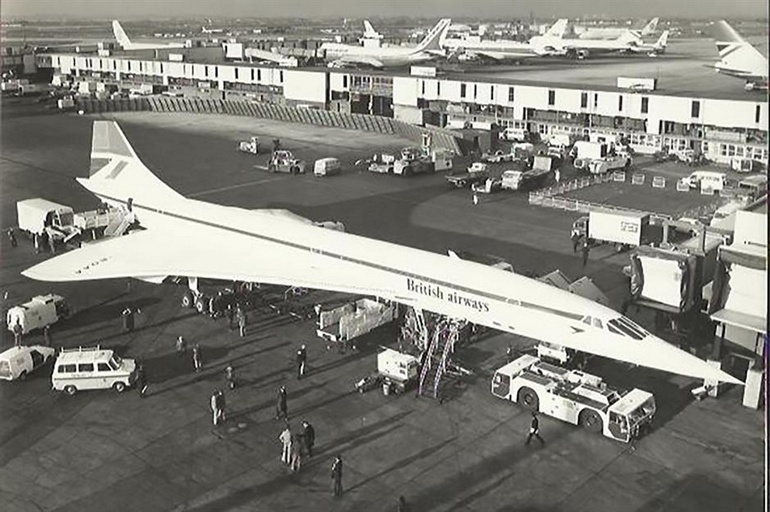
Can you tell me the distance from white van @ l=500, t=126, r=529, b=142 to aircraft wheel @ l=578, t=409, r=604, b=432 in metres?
72.5

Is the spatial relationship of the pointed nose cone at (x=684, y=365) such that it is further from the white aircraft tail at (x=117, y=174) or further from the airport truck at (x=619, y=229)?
the white aircraft tail at (x=117, y=174)

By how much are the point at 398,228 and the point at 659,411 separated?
31.5m

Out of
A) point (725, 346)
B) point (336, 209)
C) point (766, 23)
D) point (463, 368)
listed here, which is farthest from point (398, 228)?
point (766, 23)

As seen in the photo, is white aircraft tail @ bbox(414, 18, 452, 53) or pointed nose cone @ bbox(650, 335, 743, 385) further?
white aircraft tail @ bbox(414, 18, 452, 53)

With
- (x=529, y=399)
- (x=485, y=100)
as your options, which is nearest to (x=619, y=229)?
(x=529, y=399)

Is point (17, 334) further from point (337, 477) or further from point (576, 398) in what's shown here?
point (576, 398)

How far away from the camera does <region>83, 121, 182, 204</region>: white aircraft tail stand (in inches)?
1991

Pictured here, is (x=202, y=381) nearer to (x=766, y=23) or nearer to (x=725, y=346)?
(x=725, y=346)

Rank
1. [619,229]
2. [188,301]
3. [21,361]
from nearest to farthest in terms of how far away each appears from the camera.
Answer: [21,361] → [188,301] → [619,229]

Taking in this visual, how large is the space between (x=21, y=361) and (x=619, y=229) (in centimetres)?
4054

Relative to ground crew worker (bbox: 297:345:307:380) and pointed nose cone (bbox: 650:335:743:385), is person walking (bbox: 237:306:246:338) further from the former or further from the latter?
pointed nose cone (bbox: 650:335:743:385)

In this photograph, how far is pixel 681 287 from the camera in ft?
128

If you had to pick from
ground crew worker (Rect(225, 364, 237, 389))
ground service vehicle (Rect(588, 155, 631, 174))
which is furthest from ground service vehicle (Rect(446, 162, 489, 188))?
ground crew worker (Rect(225, 364, 237, 389))

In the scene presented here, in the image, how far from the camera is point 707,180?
73.5 metres
